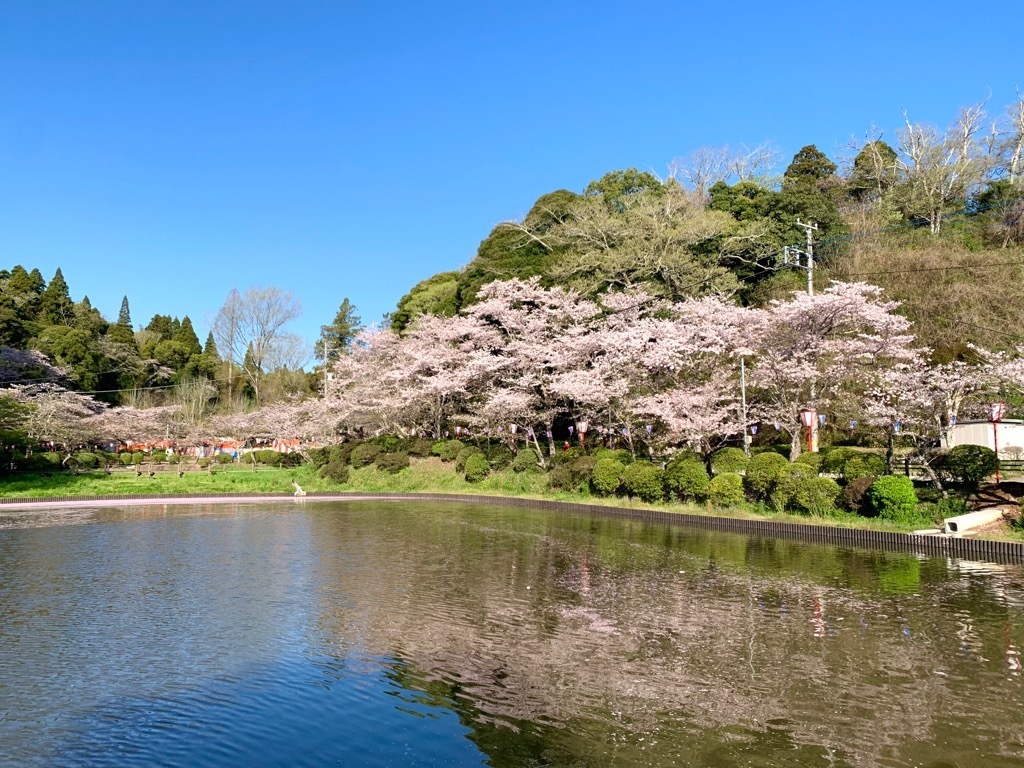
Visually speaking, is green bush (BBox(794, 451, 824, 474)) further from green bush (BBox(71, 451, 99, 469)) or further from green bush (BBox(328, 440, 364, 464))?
green bush (BBox(71, 451, 99, 469))

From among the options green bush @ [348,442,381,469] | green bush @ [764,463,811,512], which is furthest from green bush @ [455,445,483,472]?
green bush @ [764,463,811,512]

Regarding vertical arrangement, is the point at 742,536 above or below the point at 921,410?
below

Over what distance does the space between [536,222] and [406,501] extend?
1829cm

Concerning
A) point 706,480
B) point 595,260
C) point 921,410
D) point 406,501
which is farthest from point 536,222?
point 921,410

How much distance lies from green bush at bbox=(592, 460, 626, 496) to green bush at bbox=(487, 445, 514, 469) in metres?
6.76

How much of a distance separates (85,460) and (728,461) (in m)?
30.1

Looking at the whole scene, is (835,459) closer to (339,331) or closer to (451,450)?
(451,450)

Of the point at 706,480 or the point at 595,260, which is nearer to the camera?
the point at 706,480

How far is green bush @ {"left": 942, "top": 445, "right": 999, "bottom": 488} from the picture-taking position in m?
13.5

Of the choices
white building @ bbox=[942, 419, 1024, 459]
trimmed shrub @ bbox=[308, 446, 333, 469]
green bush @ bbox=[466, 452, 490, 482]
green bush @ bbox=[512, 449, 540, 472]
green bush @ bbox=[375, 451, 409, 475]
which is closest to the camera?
white building @ bbox=[942, 419, 1024, 459]

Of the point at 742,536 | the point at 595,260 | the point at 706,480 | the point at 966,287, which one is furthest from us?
the point at 595,260

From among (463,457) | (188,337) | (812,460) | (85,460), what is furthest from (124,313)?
(812,460)

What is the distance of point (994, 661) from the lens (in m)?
6.48

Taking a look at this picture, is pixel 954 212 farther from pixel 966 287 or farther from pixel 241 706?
pixel 241 706
